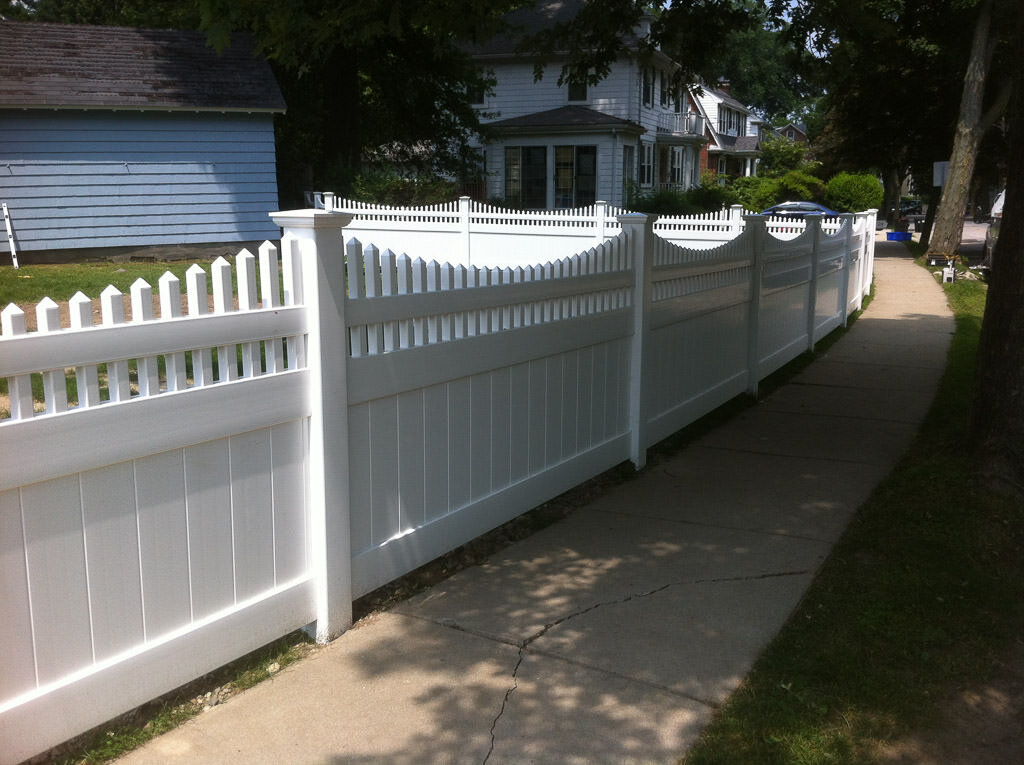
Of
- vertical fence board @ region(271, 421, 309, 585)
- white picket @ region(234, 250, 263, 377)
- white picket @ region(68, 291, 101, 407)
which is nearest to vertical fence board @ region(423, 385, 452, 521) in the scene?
vertical fence board @ region(271, 421, 309, 585)

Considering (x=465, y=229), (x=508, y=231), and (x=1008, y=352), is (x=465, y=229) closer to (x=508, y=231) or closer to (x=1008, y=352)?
(x=508, y=231)

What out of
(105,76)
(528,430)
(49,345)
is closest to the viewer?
(49,345)

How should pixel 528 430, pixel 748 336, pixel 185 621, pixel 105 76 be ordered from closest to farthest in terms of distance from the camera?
pixel 185 621 < pixel 528 430 < pixel 748 336 < pixel 105 76

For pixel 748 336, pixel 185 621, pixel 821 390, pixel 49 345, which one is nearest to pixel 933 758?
pixel 185 621

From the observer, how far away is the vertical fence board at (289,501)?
386 cm

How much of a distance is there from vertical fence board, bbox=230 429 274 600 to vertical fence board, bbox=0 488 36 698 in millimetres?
825

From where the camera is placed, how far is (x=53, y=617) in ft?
10.1

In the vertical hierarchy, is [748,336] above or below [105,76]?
below

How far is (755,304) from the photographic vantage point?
30.2 ft

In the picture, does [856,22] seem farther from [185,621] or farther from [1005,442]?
[185,621]

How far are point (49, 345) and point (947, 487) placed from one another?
4859 millimetres

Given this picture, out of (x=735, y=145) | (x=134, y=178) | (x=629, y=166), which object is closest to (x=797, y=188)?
(x=629, y=166)

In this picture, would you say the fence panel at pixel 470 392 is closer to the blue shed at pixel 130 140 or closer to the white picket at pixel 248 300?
the white picket at pixel 248 300

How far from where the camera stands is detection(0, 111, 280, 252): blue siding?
19031mm
